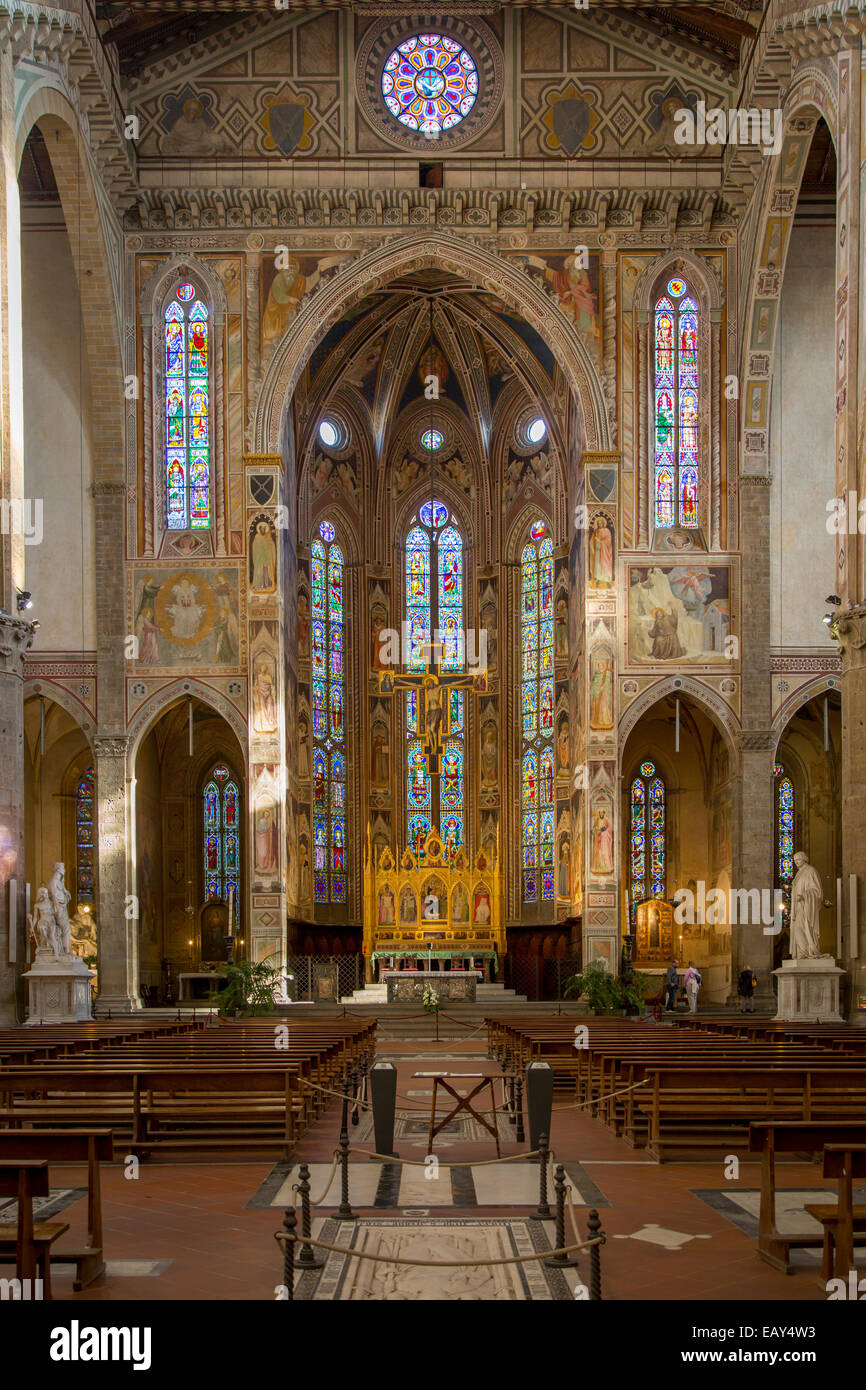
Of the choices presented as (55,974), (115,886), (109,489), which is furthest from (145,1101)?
(109,489)

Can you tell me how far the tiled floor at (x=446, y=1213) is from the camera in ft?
25.8

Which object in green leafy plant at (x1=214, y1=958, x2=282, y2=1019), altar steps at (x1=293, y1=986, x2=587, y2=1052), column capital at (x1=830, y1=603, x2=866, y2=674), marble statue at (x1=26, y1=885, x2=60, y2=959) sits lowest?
altar steps at (x1=293, y1=986, x2=587, y2=1052)

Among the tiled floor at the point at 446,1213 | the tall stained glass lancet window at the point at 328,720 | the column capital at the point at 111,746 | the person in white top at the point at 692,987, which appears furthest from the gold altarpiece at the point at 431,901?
the tiled floor at the point at 446,1213

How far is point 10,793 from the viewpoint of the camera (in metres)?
22.8

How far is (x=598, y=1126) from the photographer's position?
15.3 meters

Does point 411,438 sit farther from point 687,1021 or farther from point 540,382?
point 687,1021

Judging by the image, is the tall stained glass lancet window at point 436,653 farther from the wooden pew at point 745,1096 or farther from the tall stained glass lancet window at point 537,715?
the wooden pew at point 745,1096

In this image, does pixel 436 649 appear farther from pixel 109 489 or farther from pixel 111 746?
pixel 111 746

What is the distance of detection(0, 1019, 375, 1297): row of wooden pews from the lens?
823 centimetres

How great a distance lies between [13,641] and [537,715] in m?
23.0

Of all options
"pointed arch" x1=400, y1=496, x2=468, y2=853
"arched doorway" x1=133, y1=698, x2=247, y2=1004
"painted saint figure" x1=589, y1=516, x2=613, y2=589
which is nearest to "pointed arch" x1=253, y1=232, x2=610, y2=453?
"painted saint figure" x1=589, y1=516, x2=613, y2=589

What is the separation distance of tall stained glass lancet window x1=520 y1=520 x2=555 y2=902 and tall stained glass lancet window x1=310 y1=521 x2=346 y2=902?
508 cm

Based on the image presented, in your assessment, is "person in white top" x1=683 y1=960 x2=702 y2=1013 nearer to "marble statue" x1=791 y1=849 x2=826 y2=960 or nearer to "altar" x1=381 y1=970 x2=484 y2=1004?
"altar" x1=381 y1=970 x2=484 y2=1004
